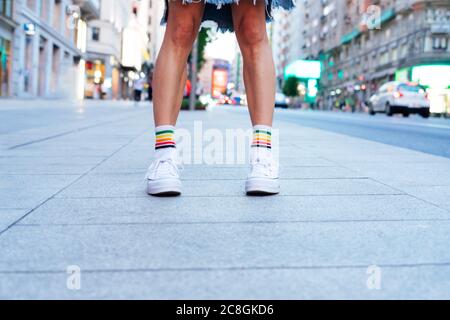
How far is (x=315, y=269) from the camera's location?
1396mm

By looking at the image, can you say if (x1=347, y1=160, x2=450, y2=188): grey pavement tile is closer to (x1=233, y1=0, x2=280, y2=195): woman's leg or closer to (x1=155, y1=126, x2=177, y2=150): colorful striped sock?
(x1=233, y1=0, x2=280, y2=195): woman's leg

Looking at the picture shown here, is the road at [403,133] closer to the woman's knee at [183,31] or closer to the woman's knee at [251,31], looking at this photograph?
the woman's knee at [251,31]

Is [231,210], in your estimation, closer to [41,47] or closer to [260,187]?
[260,187]

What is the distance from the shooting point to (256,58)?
2.92 metres

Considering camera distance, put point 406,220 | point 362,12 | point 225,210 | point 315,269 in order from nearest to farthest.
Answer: point 315,269 < point 406,220 < point 225,210 < point 362,12

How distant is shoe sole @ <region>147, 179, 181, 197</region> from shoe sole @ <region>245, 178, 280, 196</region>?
0.33 m

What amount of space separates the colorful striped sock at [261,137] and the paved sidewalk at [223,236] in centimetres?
25

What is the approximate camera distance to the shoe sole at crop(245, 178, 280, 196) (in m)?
2.56

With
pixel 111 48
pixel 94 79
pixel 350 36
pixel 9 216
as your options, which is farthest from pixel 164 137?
pixel 350 36

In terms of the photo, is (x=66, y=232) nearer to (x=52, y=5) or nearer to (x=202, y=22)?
(x=202, y=22)

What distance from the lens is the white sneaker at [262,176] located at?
101 inches

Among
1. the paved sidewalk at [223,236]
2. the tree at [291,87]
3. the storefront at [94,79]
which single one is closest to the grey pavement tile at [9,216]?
the paved sidewalk at [223,236]

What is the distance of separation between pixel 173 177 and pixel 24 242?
40.1 inches
